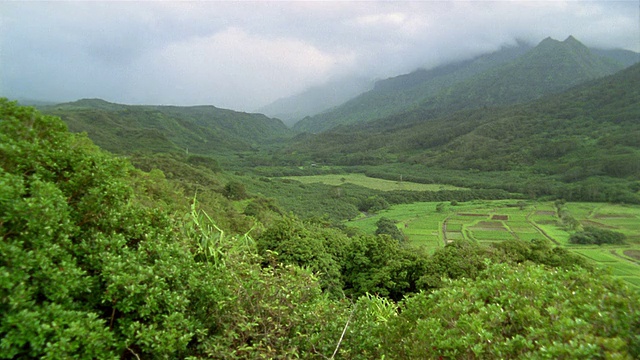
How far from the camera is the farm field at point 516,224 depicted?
33309 millimetres

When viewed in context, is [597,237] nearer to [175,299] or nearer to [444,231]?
[444,231]

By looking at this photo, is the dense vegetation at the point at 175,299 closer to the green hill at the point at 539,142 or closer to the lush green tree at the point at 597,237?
the lush green tree at the point at 597,237

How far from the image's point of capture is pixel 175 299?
3316 millimetres

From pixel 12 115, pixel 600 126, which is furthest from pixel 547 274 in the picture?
pixel 600 126

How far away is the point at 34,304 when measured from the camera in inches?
103

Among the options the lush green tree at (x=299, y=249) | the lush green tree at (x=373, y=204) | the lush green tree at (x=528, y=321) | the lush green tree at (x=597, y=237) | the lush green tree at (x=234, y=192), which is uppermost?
the lush green tree at (x=528, y=321)

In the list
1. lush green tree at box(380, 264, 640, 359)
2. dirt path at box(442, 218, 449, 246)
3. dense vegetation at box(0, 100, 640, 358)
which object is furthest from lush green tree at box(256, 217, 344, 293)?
dirt path at box(442, 218, 449, 246)

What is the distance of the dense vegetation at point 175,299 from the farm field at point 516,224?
96.9ft

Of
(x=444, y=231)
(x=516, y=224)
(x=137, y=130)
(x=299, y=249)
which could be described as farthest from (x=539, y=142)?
(x=137, y=130)

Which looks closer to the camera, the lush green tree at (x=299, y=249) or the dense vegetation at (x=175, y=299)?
the dense vegetation at (x=175, y=299)

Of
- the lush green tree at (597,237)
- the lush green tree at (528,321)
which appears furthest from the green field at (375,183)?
the lush green tree at (528,321)

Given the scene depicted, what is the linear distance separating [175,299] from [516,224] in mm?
52735

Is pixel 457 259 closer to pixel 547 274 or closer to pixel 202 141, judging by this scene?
pixel 547 274

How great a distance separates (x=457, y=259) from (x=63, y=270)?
36.1 feet
